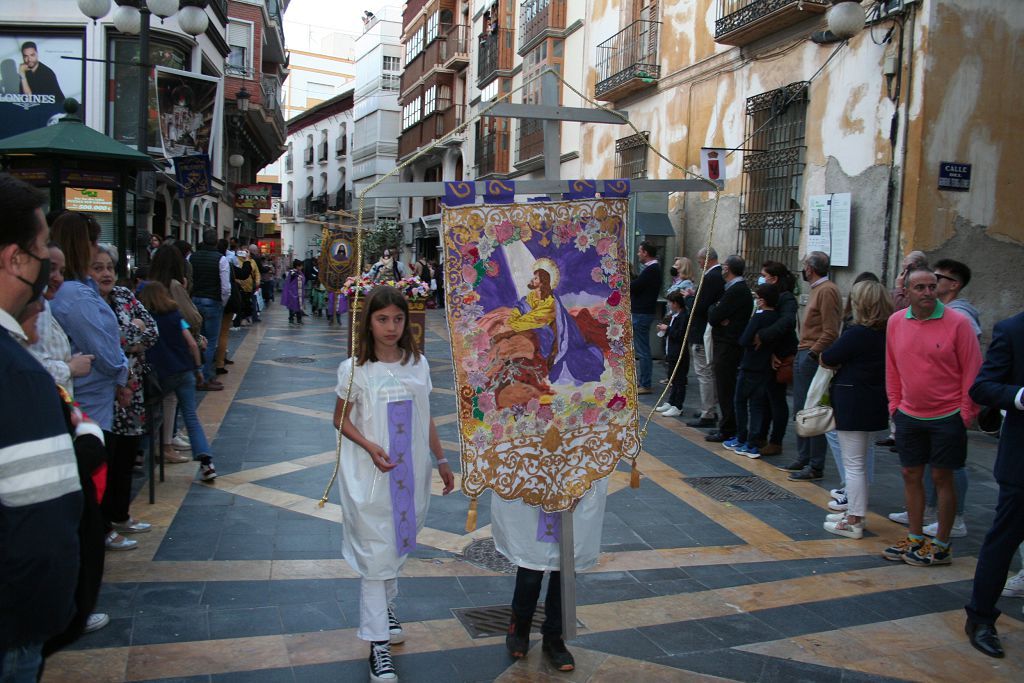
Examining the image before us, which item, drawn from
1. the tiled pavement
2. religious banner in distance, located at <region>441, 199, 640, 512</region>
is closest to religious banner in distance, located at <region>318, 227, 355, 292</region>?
the tiled pavement

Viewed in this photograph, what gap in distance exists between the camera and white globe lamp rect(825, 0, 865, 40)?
369 inches

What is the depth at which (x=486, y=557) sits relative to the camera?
5195 mm

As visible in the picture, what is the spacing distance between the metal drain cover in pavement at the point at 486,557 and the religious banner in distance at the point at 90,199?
6.40 m

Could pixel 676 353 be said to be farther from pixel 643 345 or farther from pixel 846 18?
pixel 846 18

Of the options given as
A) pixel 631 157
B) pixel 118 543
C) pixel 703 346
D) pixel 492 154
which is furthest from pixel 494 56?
pixel 118 543

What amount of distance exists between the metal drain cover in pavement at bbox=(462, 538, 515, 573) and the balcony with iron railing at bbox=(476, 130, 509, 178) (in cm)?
2213

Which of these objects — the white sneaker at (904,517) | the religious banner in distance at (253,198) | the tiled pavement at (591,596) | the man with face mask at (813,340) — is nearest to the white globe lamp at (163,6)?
the tiled pavement at (591,596)

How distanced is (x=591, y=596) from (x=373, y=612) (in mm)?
1508

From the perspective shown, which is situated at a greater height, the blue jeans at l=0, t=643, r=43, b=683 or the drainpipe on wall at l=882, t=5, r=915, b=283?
the drainpipe on wall at l=882, t=5, r=915, b=283

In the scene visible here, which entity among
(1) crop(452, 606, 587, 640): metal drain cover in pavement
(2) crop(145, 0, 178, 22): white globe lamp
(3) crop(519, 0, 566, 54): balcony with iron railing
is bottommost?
(1) crop(452, 606, 587, 640): metal drain cover in pavement

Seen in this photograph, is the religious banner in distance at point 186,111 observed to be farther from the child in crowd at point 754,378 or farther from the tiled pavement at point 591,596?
the child in crowd at point 754,378

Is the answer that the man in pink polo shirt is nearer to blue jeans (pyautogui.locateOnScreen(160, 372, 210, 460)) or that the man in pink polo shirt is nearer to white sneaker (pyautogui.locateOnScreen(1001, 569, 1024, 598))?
white sneaker (pyautogui.locateOnScreen(1001, 569, 1024, 598))

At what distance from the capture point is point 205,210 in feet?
90.2

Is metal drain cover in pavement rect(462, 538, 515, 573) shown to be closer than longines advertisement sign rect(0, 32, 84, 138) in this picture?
Yes
